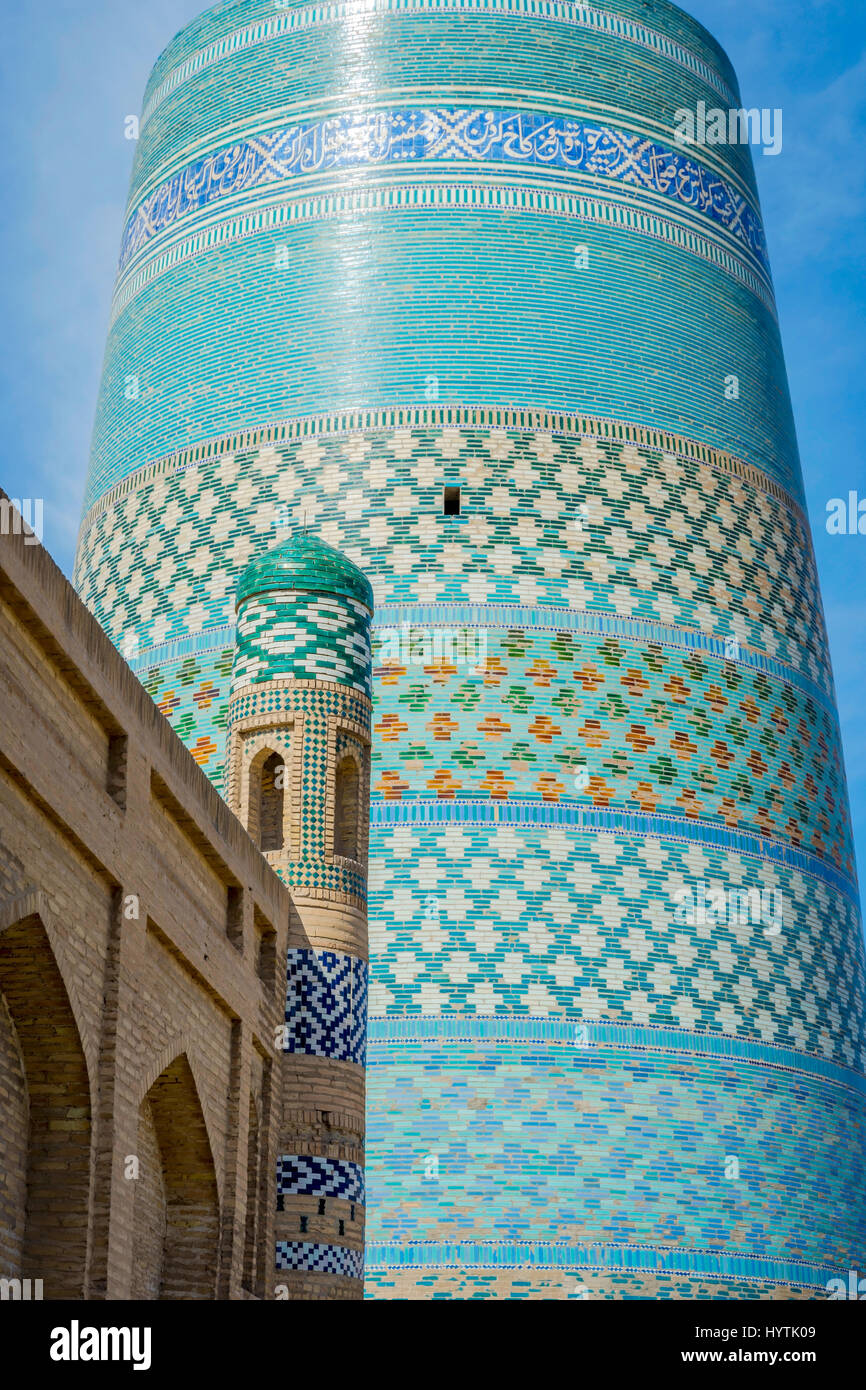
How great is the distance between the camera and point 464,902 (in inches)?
343

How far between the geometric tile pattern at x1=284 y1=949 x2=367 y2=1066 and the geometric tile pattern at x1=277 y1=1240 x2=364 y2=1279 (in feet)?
2.12

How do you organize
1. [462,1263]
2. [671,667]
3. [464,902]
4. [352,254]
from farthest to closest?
[352,254], [671,667], [464,902], [462,1263]

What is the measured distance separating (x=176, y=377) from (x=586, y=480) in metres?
2.25

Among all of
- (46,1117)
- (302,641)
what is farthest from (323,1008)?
(46,1117)

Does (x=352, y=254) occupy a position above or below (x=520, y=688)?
above

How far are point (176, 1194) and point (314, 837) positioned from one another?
148cm

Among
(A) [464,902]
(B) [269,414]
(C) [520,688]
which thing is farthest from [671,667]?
(B) [269,414]

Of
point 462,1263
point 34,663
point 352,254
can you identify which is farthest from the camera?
point 352,254

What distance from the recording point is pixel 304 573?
7.72 m

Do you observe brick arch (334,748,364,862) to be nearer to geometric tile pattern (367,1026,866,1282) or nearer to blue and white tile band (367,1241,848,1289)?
geometric tile pattern (367,1026,866,1282)

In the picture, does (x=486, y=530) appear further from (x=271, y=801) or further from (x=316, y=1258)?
(x=316, y=1258)

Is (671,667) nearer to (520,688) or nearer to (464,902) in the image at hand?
(520,688)

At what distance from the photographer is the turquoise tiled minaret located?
8414 millimetres

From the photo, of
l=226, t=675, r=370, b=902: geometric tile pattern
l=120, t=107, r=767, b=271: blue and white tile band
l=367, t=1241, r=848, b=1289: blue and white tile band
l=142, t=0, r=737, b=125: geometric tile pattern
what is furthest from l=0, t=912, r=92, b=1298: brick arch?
l=142, t=0, r=737, b=125: geometric tile pattern
